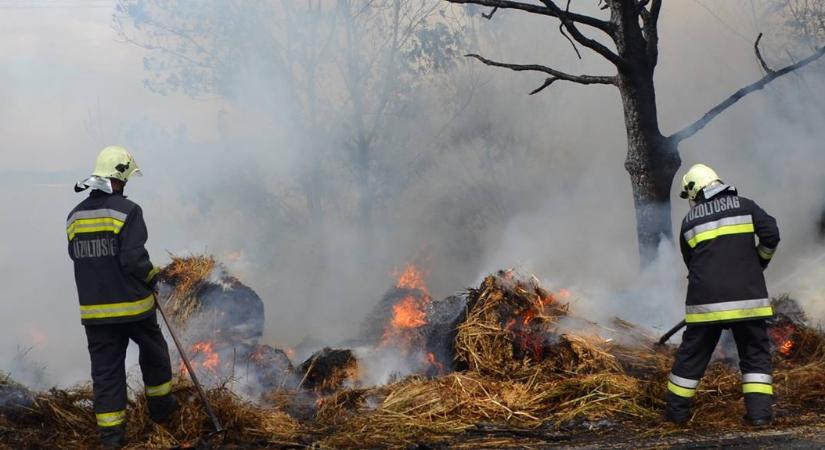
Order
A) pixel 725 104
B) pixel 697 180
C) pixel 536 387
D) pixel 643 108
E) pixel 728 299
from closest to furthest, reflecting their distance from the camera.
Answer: pixel 728 299
pixel 697 180
pixel 536 387
pixel 725 104
pixel 643 108

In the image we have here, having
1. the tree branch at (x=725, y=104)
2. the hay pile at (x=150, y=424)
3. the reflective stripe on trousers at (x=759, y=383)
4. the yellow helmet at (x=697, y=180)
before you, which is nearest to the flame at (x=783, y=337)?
the reflective stripe on trousers at (x=759, y=383)

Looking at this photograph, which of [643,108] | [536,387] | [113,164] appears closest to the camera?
[113,164]

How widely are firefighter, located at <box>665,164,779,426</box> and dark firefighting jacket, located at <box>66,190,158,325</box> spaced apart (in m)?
3.63

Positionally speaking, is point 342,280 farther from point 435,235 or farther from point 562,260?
point 562,260

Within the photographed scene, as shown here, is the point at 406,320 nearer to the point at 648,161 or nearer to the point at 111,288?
the point at 111,288

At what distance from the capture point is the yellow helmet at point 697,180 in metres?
4.93

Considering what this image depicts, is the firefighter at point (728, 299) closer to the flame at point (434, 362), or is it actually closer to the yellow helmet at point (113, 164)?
the flame at point (434, 362)

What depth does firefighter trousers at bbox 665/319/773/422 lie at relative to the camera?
4555 millimetres

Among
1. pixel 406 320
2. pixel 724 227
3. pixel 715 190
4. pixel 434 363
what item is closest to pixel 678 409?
pixel 724 227

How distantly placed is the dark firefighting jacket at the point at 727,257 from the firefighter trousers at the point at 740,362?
119mm

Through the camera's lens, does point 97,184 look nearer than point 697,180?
Yes

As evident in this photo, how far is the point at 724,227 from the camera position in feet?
15.5

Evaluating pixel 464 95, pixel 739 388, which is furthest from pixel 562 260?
pixel 464 95

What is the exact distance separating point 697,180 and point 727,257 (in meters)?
0.60
